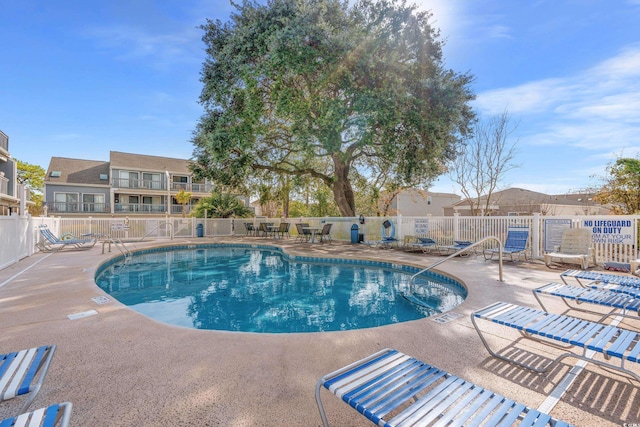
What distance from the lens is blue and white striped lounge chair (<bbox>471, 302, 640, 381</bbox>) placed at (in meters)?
2.01

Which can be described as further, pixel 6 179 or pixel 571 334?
pixel 6 179

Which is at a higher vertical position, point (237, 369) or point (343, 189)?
point (343, 189)

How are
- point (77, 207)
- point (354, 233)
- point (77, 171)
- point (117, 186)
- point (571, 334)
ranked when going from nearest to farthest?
point (571, 334), point (354, 233), point (77, 207), point (77, 171), point (117, 186)

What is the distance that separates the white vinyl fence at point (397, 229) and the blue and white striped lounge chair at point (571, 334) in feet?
20.9

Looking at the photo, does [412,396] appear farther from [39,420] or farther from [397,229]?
[397,229]

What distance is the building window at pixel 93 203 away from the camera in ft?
79.7

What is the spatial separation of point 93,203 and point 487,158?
2983 cm

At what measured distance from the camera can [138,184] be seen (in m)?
25.9

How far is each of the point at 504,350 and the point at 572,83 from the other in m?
14.2

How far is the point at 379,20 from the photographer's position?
11453mm

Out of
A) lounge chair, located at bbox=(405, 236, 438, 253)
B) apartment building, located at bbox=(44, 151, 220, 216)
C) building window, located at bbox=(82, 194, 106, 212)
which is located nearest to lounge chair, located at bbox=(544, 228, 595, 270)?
lounge chair, located at bbox=(405, 236, 438, 253)

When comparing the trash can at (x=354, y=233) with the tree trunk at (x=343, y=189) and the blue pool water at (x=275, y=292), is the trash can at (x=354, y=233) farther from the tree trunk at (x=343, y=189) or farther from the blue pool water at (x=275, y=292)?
the blue pool water at (x=275, y=292)

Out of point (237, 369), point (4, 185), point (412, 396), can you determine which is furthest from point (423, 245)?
point (4, 185)

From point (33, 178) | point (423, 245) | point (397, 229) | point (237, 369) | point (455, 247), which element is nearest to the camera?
point (237, 369)
